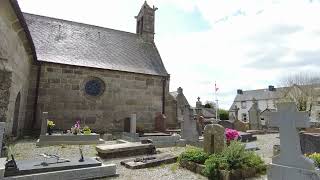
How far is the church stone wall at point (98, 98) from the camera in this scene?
13.6m

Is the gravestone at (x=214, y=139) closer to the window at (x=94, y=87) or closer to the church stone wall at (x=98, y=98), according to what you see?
the church stone wall at (x=98, y=98)

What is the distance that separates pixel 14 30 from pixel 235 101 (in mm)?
53139

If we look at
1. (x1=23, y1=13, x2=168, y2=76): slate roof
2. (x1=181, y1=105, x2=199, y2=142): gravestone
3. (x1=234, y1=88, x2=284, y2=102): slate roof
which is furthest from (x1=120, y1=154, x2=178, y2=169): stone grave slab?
(x1=234, y1=88, x2=284, y2=102): slate roof

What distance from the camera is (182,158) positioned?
23.3 ft

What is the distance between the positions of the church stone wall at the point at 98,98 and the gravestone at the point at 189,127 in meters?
4.85

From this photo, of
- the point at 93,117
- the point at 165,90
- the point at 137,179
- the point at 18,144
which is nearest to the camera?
the point at 137,179

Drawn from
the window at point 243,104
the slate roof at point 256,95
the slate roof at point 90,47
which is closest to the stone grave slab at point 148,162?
the slate roof at point 90,47

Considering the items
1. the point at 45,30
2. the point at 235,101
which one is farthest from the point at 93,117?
the point at 235,101

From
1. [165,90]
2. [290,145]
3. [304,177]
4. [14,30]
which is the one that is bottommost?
[304,177]

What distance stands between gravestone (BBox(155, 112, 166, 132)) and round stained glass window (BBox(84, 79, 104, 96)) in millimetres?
4228

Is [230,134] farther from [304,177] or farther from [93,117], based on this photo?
[93,117]

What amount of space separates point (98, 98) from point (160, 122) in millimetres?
4420

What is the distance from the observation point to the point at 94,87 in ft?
49.4

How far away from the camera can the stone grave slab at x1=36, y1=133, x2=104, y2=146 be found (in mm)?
10262
